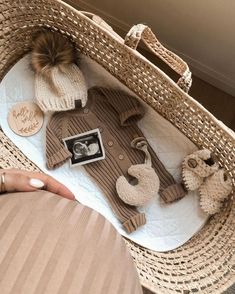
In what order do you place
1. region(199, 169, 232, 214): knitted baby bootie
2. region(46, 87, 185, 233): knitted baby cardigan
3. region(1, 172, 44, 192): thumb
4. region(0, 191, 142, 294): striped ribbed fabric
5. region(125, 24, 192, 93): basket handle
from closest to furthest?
region(0, 191, 142, 294): striped ribbed fabric, region(1, 172, 44, 192): thumb, region(125, 24, 192, 93): basket handle, region(199, 169, 232, 214): knitted baby bootie, region(46, 87, 185, 233): knitted baby cardigan

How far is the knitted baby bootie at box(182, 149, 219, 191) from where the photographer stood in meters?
1.14

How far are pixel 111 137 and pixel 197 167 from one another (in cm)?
26

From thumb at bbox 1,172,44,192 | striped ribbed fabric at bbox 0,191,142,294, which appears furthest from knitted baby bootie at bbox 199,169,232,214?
thumb at bbox 1,172,44,192

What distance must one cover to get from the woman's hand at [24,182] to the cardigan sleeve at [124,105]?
1.17ft

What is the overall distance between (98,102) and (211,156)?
36 centimetres

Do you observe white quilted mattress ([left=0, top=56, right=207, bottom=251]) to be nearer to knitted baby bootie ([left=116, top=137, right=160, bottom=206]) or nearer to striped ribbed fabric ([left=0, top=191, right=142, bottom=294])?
knitted baby bootie ([left=116, top=137, right=160, bottom=206])

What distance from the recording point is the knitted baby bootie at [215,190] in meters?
1.11

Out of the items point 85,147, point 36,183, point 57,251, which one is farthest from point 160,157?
point 57,251

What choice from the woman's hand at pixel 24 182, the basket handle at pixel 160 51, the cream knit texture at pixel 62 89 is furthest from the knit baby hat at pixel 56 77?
the woman's hand at pixel 24 182

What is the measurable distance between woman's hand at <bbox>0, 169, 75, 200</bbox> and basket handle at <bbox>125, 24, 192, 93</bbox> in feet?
1.23

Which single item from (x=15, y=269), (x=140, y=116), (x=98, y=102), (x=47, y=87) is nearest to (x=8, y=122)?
(x=47, y=87)

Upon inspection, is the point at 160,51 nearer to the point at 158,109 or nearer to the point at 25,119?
the point at 158,109

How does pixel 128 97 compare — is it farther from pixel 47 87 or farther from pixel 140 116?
pixel 47 87

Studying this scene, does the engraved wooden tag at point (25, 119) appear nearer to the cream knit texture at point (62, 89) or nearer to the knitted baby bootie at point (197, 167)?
the cream knit texture at point (62, 89)
